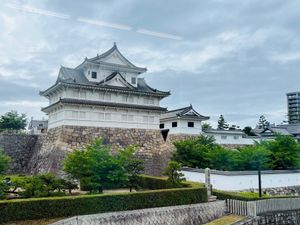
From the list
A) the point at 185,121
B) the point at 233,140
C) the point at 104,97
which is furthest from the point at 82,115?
the point at 233,140

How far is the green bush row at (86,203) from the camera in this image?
33.8 ft

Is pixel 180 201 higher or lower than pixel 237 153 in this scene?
lower

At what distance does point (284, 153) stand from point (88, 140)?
15101 mm

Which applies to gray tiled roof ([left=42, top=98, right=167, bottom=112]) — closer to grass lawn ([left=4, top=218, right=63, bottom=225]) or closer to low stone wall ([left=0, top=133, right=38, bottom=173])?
low stone wall ([left=0, top=133, right=38, bottom=173])

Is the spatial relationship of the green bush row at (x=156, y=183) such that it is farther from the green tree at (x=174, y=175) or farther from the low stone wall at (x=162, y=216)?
the low stone wall at (x=162, y=216)

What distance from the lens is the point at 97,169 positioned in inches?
547

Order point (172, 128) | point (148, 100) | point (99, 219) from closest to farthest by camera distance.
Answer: point (99, 219)
point (148, 100)
point (172, 128)

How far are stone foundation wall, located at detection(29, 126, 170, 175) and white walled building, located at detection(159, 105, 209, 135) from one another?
304 cm

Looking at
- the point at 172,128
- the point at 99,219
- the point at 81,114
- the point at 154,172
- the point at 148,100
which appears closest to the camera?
the point at 99,219

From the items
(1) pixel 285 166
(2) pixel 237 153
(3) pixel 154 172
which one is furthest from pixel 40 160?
(1) pixel 285 166

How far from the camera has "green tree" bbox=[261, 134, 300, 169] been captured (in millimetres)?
20711

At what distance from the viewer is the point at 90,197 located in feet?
37.5

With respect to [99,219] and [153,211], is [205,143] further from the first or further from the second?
[99,219]

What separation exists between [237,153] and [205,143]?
166 inches
